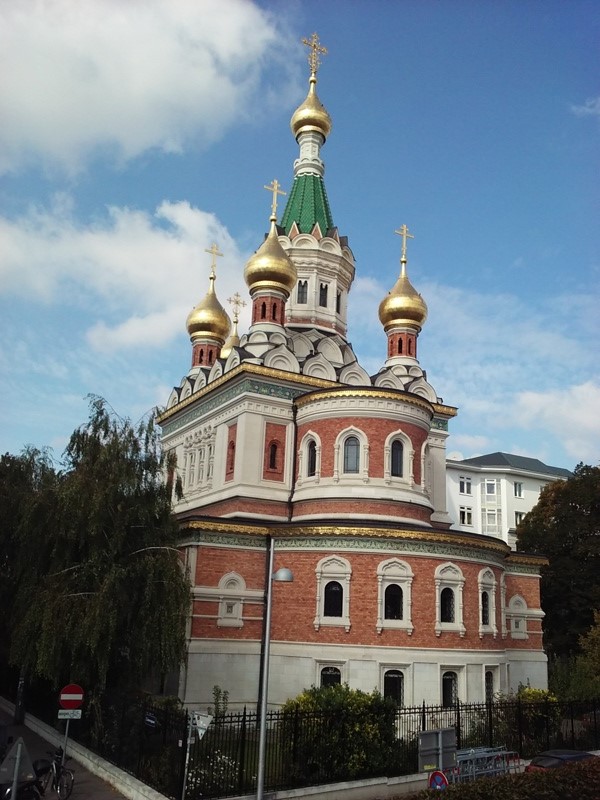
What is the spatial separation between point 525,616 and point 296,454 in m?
9.68

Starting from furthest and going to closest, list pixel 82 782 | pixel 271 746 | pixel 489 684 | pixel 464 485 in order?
pixel 464 485, pixel 489 684, pixel 271 746, pixel 82 782

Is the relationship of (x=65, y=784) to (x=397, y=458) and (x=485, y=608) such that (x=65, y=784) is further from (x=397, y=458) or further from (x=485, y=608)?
(x=397, y=458)

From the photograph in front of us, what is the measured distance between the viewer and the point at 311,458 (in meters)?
24.5

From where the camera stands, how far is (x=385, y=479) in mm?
23125

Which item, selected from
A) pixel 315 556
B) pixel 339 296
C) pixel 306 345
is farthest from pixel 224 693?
pixel 339 296

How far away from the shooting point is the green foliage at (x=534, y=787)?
10883 millimetres

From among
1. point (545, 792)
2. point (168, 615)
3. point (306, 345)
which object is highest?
point (306, 345)

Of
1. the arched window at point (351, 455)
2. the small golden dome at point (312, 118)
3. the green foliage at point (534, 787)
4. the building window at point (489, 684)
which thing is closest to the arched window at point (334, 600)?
the arched window at point (351, 455)

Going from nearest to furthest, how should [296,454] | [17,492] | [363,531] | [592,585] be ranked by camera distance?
[17,492], [363,531], [296,454], [592,585]

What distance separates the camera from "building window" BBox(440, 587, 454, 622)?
20703mm

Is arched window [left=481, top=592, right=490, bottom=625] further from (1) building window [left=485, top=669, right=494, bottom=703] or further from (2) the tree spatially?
(2) the tree

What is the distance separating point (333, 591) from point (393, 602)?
1.64 meters

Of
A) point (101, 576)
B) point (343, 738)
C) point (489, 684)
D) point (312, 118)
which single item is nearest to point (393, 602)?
point (489, 684)

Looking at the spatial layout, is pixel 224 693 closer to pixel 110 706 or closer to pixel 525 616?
pixel 110 706
